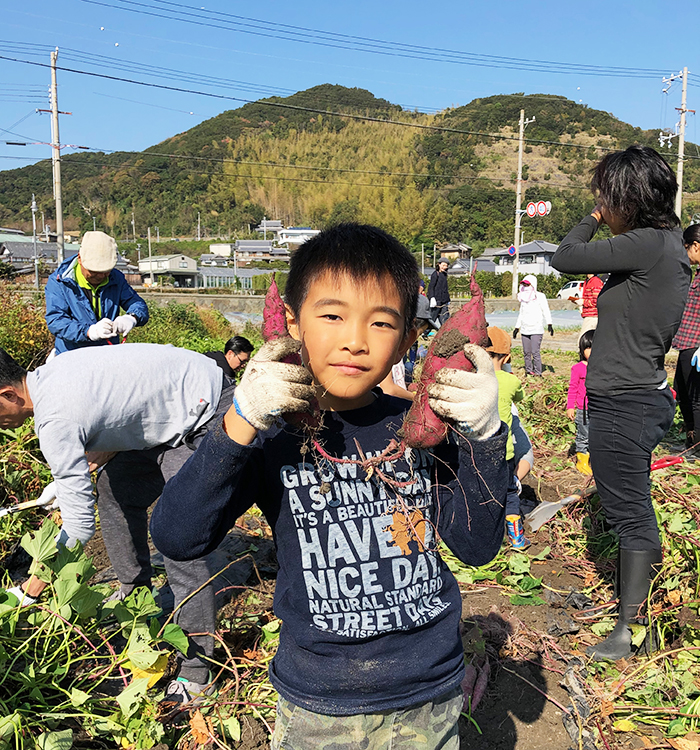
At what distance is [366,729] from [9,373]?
5.76ft

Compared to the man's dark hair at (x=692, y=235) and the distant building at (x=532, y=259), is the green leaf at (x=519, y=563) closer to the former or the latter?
the man's dark hair at (x=692, y=235)

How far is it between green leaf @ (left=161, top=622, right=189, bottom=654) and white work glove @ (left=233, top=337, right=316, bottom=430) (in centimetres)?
107

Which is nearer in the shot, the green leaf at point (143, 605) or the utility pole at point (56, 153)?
the green leaf at point (143, 605)

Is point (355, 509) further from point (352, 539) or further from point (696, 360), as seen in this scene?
point (696, 360)

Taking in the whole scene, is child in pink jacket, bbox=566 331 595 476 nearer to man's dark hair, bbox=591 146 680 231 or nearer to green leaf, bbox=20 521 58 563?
man's dark hair, bbox=591 146 680 231

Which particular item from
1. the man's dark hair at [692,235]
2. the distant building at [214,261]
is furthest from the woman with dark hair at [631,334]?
the distant building at [214,261]

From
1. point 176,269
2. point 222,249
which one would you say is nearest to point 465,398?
point 176,269

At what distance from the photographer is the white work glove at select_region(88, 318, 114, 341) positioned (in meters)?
3.40

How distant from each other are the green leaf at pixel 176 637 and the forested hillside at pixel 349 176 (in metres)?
73.4

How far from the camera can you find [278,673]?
3.90ft

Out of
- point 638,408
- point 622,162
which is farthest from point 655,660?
point 622,162

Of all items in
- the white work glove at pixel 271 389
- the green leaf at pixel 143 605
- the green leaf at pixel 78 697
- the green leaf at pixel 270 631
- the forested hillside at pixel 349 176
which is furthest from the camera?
the forested hillside at pixel 349 176

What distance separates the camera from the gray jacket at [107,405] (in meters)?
2.01

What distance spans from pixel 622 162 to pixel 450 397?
1623 millimetres
